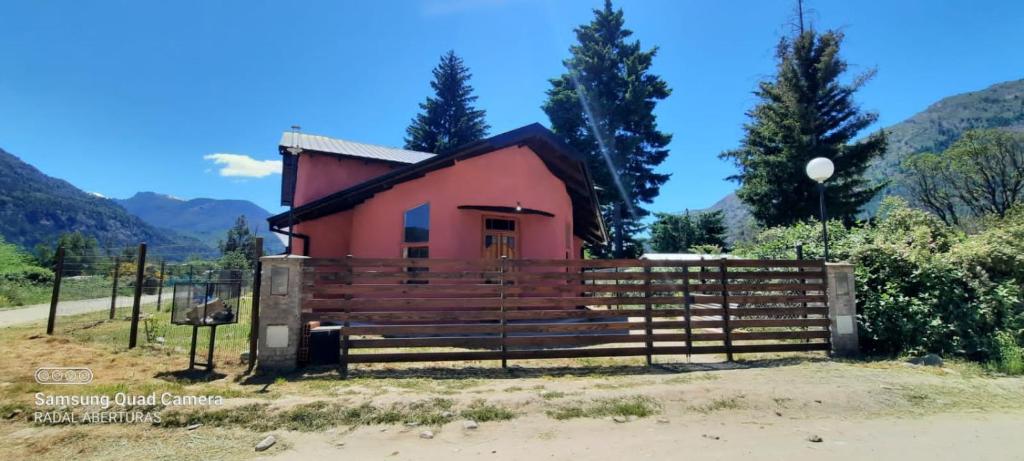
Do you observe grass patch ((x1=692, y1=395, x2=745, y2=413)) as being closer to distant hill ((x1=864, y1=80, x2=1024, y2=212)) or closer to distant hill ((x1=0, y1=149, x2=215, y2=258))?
distant hill ((x1=864, y1=80, x2=1024, y2=212))

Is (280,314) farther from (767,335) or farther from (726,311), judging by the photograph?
(767,335)

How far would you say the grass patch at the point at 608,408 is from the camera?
4578mm

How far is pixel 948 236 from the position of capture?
30.2 ft

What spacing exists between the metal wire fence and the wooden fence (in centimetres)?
185

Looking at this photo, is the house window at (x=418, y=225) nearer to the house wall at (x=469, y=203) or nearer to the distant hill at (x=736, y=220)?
the house wall at (x=469, y=203)

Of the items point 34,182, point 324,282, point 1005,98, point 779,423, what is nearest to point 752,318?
point 779,423

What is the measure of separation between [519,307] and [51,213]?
134 meters

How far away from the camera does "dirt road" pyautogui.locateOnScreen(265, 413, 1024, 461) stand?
3.69 m

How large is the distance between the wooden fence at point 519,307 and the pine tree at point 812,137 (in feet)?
56.8

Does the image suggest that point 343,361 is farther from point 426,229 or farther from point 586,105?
point 586,105

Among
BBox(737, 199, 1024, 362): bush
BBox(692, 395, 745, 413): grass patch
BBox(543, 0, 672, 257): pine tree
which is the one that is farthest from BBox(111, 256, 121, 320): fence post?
BBox(543, 0, 672, 257): pine tree

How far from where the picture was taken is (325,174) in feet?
52.1

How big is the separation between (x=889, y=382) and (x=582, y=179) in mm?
8943

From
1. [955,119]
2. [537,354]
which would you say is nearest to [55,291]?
[537,354]
